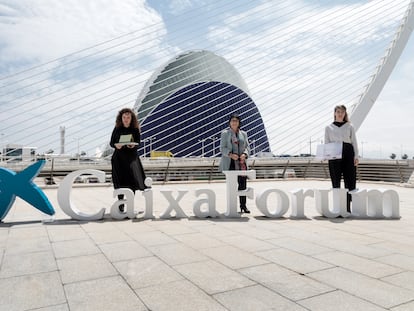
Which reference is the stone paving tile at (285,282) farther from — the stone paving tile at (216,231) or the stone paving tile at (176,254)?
the stone paving tile at (216,231)

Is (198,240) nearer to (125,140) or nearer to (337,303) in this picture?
(337,303)

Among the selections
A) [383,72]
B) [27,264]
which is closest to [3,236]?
[27,264]

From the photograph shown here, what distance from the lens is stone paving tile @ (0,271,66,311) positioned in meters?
1.99

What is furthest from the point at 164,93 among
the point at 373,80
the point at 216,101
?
the point at 373,80

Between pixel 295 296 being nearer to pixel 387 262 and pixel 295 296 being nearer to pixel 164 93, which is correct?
pixel 387 262

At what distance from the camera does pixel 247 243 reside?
136 inches

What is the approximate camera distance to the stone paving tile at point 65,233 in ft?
12.2

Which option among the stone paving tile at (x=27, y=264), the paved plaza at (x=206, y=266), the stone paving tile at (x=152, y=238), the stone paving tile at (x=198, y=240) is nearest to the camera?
the paved plaza at (x=206, y=266)

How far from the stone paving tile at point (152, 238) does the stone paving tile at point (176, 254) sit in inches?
5.6

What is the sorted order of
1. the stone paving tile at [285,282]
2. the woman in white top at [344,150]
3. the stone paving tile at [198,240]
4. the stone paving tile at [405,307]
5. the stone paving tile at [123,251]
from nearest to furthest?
the stone paving tile at [405,307]
the stone paving tile at [285,282]
the stone paving tile at [123,251]
the stone paving tile at [198,240]
the woman in white top at [344,150]

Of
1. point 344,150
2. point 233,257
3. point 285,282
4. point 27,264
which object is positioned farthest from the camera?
point 344,150

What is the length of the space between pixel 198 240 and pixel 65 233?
1522mm

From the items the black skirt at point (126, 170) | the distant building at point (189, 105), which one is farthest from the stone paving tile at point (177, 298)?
the distant building at point (189, 105)

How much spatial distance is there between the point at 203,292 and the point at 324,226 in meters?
2.66
